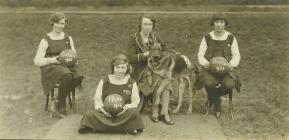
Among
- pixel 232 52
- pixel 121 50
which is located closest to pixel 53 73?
pixel 232 52

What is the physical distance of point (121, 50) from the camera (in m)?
13.3

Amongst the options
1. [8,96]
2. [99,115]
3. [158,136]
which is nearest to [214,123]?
[158,136]

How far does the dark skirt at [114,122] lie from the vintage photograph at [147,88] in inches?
0.5

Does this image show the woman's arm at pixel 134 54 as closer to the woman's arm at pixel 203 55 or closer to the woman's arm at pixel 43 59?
the woman's arm at pixel 203 55

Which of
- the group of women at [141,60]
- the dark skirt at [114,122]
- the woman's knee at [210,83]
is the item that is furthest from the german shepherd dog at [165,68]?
the dark skirt at [114,122]

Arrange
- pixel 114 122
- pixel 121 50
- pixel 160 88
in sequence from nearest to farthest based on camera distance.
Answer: pixel 114 122 → pixel 160 88 → pixel 121 50

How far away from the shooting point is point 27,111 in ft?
28.9

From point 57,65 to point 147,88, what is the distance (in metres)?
1.39

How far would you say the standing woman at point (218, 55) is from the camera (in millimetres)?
8117

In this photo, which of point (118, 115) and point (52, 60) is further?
point (52, 60)

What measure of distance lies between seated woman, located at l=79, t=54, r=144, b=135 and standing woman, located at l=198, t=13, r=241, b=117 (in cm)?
132

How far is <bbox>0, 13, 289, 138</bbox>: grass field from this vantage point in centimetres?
821

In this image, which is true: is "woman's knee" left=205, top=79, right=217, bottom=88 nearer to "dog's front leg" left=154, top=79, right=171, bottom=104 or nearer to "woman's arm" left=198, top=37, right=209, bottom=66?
"woman's arm" left=198, top=37, right=209, bottom=66

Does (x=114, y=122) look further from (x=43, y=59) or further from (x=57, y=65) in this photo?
(x=43, y=59)
